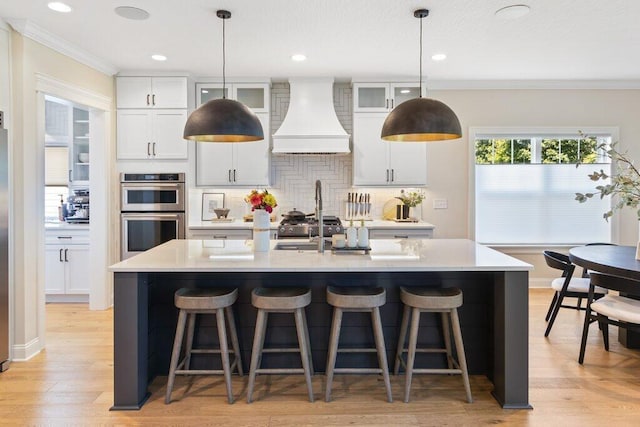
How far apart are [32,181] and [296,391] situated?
264cm

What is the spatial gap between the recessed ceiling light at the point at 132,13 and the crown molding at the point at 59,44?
769mm

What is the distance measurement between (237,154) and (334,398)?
3.25 metres

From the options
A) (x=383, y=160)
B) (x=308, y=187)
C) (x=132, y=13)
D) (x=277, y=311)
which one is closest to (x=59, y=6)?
(x=132, y=13)

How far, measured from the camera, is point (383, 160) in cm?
522

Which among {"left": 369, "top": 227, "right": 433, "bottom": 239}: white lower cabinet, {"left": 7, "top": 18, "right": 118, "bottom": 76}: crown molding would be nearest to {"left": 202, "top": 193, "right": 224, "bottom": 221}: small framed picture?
{"left": 7, "top": 18, "right": 118, "bottom": 76}: crown molding

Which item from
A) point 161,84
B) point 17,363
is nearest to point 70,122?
point 161,84

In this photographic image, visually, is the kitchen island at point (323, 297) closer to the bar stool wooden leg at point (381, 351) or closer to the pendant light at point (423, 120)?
the bar stool wooden leg at point (381, 351)

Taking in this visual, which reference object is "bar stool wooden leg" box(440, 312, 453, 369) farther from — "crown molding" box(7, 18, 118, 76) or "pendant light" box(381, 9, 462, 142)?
"crown molding" box(7, 18, 118, 76)

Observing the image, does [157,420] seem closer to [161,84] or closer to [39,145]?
[39,145]

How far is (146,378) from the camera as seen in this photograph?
8.91 feet

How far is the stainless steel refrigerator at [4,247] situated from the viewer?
3203 millimetres

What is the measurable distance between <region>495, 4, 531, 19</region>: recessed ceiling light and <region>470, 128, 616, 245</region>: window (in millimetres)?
2429

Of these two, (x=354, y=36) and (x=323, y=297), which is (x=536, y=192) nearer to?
(x=354, y=36)

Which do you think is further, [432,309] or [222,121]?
[222,121]
